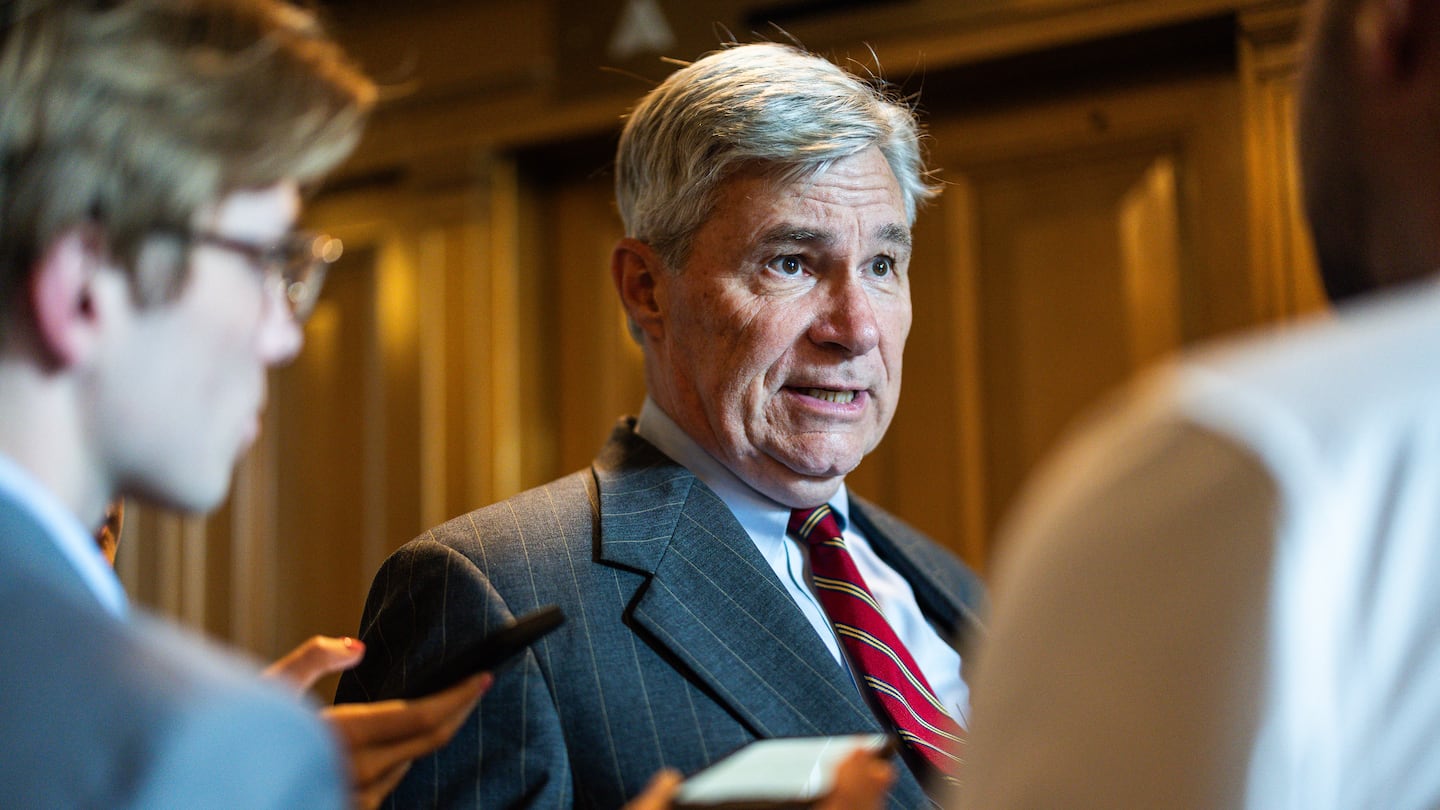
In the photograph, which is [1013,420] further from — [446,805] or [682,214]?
[446,805]

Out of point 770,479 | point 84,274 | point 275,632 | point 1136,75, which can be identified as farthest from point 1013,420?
point 84,274

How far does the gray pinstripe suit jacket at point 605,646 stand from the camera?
1.45 m

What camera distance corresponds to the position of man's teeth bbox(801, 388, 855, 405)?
5.92 ft

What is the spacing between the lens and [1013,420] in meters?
2.98

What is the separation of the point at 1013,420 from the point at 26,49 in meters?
2.41

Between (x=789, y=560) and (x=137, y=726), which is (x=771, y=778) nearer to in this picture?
(x=137, y=726)

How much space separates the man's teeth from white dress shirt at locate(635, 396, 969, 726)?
0.16 m

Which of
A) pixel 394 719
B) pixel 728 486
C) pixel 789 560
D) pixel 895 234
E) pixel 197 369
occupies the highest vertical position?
pixel 197 369

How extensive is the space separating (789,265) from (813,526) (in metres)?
0.37

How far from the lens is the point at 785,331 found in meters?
1.78

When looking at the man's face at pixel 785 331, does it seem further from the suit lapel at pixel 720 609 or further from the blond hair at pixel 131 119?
the blond hair at pixel 131 119

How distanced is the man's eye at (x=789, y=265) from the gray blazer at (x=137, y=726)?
116cm

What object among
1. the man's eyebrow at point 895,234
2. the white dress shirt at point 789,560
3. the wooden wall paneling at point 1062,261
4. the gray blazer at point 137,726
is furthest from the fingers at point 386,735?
the wooden wall paneling at point 1062,261

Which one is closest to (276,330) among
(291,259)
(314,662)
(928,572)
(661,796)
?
(291,259)
